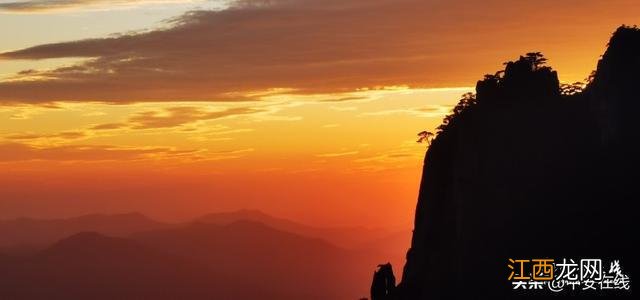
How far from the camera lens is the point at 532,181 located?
11269 centimetres

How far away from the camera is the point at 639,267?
94750 mm

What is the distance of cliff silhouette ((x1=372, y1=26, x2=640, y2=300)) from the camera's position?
103m

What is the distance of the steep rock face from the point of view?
103312mm

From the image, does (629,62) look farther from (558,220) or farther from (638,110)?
(558,220)

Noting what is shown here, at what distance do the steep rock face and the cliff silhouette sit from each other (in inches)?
4.9

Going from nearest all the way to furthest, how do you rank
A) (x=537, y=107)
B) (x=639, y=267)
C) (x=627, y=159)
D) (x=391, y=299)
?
(x=639, y=267) < (x=627, y=159) < (x=537, y=107) < (x=391, y=299)

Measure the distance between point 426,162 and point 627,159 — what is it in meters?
43.3

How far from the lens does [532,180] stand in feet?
370

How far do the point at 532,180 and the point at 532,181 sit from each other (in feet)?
0.43

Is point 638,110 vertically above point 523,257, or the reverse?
point 638,110

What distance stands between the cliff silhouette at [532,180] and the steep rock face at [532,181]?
124mm

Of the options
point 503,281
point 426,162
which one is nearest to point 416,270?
point 426,162

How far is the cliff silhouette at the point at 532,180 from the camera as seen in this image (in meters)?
103

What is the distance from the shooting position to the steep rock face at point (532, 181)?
10331cm
